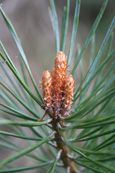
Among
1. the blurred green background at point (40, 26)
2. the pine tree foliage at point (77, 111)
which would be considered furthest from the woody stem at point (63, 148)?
the blurred green background at point (40, 26)

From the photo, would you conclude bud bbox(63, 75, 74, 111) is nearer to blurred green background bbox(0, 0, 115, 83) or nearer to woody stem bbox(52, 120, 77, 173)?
woody stem bbox(52, 120, 77, 173)

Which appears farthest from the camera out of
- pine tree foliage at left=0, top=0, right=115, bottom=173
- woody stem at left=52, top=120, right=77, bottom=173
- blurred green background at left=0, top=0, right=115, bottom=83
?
blurred green background at left=0, top=0, right=115, bottom=83

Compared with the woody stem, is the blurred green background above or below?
above

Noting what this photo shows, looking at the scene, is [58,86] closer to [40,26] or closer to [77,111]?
[77,111]

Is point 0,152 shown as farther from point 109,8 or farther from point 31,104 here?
point 109,8

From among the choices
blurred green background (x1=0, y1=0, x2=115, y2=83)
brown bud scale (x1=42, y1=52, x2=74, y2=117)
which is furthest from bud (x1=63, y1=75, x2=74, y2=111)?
blurred green background (x1=0, y1=0, x2=115, y2=83)

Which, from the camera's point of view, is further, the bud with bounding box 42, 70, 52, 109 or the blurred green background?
the blurred green background

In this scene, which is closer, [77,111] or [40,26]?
[77,111]

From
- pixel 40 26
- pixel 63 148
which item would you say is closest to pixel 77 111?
pixel 63 148

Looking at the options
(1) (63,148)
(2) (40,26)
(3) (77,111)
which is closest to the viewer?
(3) (77,111)

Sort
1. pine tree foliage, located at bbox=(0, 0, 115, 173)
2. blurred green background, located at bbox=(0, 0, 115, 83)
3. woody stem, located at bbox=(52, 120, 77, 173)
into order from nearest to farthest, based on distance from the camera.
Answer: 1. pine tree foliage, located at bbox=(0, 0, 115, 173)
2. woody stem, located at bbox=(52, 120, 77, 173)
3. blurred green background, located at bbox=(0, 0, 115, 83)

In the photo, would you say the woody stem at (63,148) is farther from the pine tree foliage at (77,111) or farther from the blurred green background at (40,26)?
the blurred green background at (40,26)
